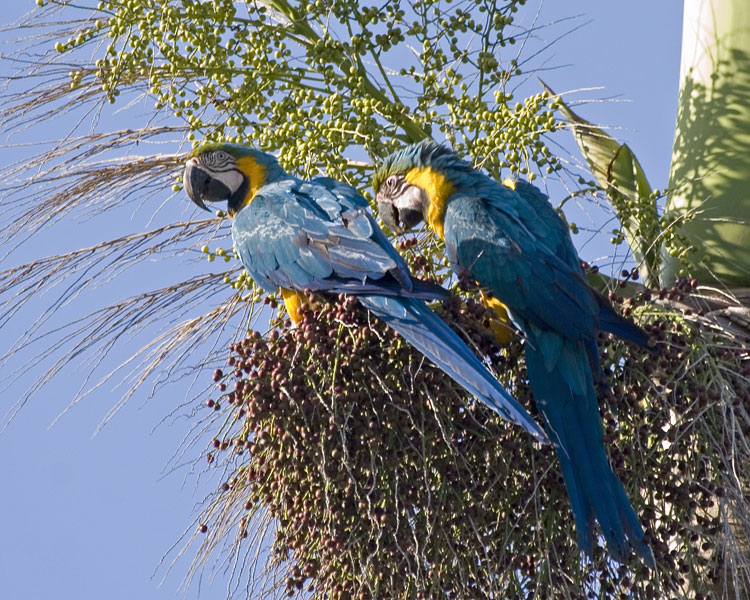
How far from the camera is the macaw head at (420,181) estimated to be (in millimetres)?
2627

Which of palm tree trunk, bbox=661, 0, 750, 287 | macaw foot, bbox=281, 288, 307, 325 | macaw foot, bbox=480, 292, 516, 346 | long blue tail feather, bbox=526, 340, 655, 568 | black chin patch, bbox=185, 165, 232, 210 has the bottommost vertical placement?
long blue tail feather, bbox=526, 340, 655, 568

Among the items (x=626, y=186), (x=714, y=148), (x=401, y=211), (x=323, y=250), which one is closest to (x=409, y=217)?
(x=401, y=211)

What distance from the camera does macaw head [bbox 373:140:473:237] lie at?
2627 mm

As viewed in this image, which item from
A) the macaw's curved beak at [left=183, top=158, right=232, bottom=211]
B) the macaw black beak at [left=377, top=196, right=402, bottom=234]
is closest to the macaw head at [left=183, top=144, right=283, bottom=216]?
the macaw's curved beak at [left=183, top=158, right=232, bottom=211]

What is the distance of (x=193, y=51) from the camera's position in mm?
2672

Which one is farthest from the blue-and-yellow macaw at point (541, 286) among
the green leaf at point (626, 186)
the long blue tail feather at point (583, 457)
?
the green leaf at point (626, 186)

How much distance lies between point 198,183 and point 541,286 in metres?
0.83

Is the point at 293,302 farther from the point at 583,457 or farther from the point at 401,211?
the point at 583,457

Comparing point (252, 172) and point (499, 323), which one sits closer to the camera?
point (499, 323)

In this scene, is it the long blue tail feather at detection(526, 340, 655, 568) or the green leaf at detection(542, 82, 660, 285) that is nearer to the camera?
the long blue tail feather at detection(526, 340, 655, 568)

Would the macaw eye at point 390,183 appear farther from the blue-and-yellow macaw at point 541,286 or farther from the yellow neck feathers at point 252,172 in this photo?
the yellow neck feathers at point 252,172

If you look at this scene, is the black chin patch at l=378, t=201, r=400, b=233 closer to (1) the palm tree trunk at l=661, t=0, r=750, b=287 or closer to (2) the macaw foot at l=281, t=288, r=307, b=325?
(2) the macaw foot at l=281, t=288, r=307, b=325

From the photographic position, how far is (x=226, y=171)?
2.82 m

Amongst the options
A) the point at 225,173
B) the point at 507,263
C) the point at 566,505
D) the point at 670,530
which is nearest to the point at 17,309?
the point at 225,173
